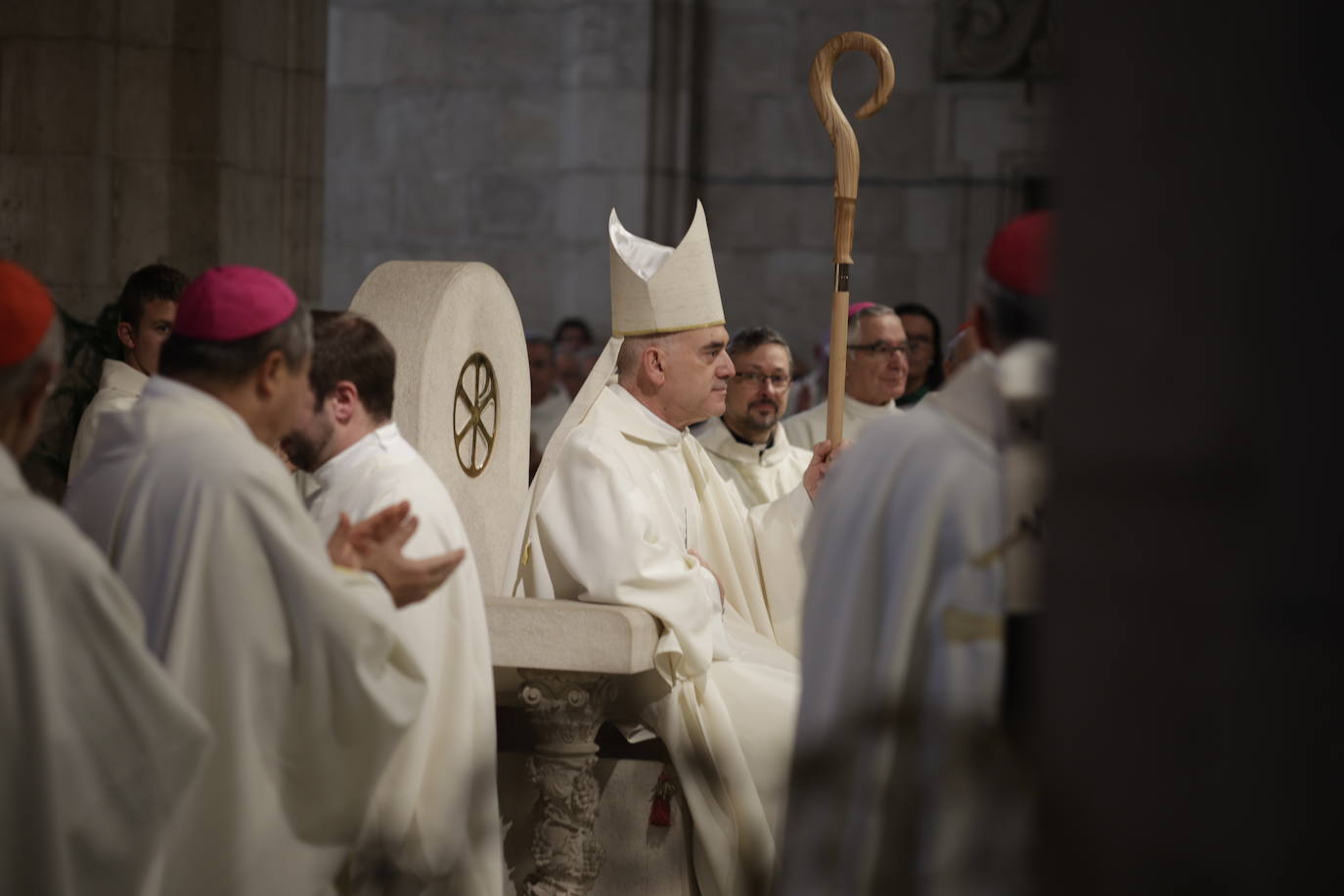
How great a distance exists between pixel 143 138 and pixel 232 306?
4.39 meters

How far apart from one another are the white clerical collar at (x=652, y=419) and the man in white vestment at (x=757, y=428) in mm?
1774

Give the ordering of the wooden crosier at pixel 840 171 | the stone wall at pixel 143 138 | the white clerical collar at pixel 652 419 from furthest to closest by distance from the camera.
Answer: the stone wall at pixel 143 138, the white clerical collar at pixel 652 419, the wooden crosier at pixel 840 171

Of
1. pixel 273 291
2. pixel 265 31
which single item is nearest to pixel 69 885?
pixel 273 291

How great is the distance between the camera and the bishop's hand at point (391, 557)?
3406 millimetres

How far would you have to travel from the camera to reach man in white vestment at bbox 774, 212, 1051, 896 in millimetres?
2602

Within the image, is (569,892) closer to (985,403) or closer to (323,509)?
(323,509)

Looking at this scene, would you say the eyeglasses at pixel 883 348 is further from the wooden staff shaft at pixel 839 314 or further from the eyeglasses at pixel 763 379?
the wooden staff shaft at pixel 839 314

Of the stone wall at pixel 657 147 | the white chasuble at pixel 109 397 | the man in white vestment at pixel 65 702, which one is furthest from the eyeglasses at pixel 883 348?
the man in white vestment at pixel 65 702

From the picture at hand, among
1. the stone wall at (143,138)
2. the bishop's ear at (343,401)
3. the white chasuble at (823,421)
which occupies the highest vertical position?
the stone wall at (143,138)

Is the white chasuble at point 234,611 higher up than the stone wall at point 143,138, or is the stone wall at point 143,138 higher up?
the stone wall at point 143,138

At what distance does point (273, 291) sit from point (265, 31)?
4725 mm

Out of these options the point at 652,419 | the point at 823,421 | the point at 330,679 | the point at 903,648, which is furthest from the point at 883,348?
the point at 903,648

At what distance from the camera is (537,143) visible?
39.7 ft

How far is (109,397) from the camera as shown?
5500 mm
